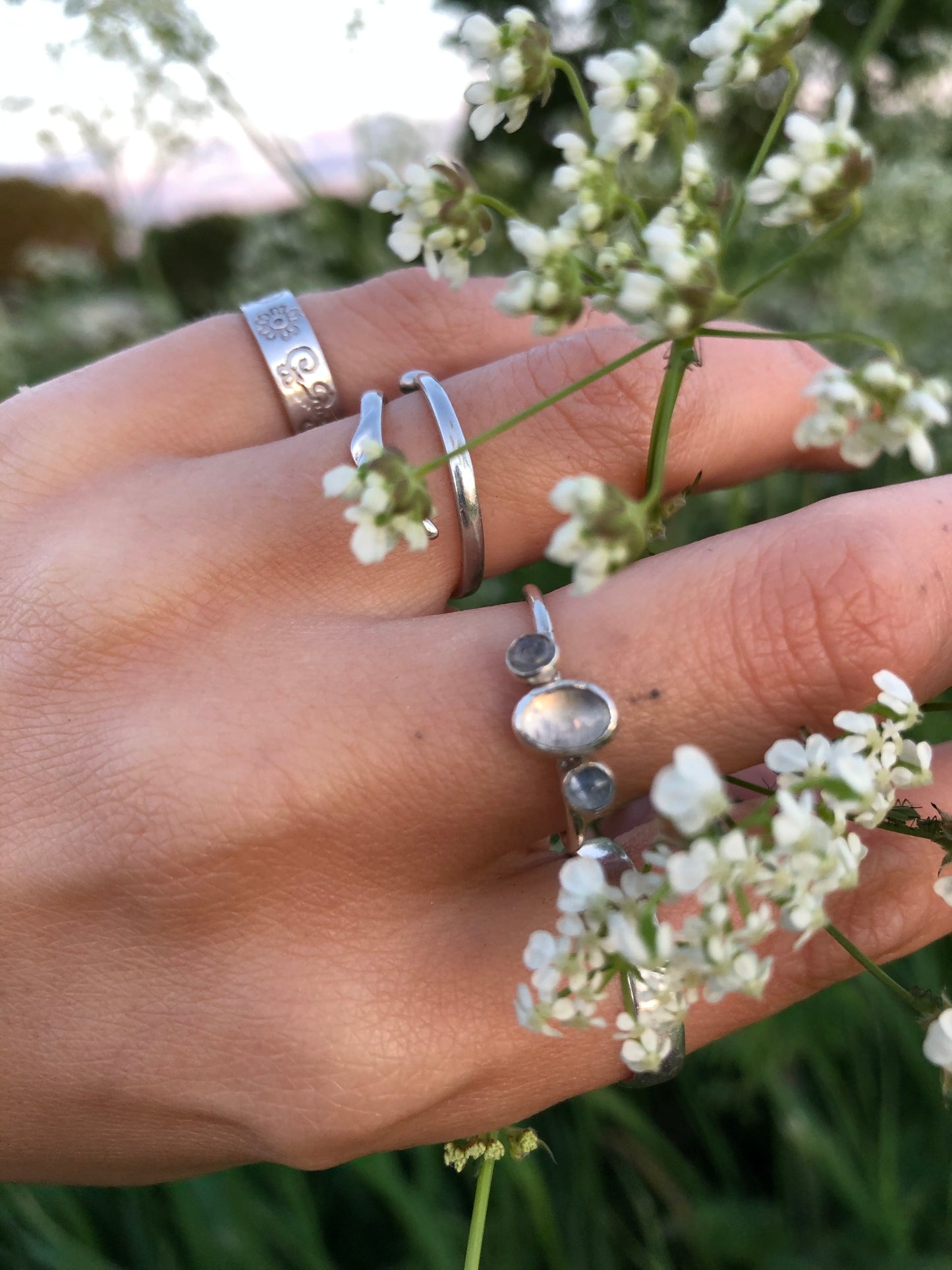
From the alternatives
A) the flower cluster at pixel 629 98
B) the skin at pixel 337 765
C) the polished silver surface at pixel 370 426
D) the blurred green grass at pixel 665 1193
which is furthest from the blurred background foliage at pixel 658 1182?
the flower cluster at pixel 629 98

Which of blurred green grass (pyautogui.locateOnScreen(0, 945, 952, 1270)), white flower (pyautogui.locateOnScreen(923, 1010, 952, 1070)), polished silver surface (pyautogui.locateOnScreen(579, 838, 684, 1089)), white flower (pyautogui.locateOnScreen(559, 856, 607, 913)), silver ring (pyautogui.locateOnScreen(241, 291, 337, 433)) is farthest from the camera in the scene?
silver ring (pyautogui.locateOnScreen(241, 291, 337, 433))

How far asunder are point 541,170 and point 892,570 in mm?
5892

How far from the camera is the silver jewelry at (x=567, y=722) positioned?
1.11 metres

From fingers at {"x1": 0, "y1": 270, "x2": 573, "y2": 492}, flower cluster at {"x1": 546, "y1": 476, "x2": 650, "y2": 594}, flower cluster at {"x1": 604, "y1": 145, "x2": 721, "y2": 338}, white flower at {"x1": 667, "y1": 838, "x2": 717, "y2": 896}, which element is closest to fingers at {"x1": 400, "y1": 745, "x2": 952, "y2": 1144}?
white flower at {"x1": 667, "y1": 838, "x2": 717, "y2": 896}

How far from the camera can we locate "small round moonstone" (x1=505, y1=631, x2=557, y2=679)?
1.15m

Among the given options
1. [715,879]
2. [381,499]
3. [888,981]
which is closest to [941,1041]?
[888,981]

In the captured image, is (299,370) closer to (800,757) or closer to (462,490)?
(462,490)

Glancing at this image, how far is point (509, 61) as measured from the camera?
37.4 inches

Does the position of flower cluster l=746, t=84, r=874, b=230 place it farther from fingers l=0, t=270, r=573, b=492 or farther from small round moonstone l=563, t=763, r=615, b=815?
fingers l=0, t=270, r=573, b=492

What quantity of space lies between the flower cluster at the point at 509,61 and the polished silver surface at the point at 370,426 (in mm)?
467

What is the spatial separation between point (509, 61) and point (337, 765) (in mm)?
772

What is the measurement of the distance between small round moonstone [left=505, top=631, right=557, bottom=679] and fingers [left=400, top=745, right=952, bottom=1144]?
29cm

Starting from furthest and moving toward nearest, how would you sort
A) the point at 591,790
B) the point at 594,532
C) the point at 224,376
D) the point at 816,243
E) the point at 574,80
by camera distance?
the point at 224,376
the point at 591,790
the point at 574,80
the point at 816,243
the point at 594,532

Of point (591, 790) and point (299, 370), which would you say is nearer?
point (591, 790)
